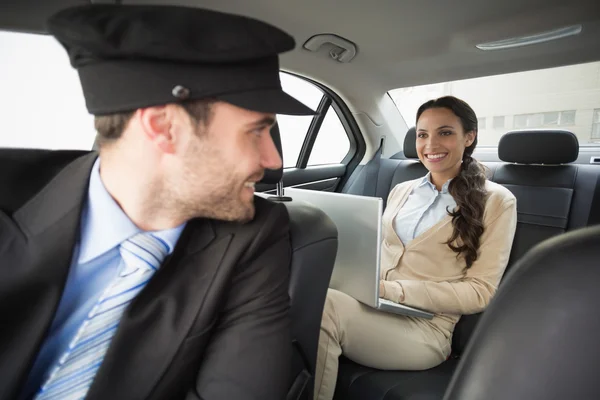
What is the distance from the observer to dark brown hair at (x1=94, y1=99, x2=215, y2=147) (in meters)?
0.72

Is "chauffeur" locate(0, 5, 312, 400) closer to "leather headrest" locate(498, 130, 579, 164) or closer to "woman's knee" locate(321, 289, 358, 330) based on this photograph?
"woman's knee" locate(321, 289, 358, 330)

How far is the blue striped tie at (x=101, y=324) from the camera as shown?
28.0 inches

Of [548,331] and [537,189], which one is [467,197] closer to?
[537,189]

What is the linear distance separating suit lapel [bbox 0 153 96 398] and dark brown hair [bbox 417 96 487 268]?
1.41m

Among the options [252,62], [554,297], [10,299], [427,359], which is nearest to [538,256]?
[554,297]

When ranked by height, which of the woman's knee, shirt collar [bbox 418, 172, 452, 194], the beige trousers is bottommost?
the beige trousers

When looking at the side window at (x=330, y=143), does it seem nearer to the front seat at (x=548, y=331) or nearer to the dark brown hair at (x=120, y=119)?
the dark brown hair at (x=120, y=119)

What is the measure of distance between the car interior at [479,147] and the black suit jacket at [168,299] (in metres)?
0.08

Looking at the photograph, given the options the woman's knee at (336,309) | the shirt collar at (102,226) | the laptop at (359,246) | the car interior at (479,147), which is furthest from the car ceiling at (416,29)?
the woman's knee at (336,309)

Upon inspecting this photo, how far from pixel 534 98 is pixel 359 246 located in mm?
2235

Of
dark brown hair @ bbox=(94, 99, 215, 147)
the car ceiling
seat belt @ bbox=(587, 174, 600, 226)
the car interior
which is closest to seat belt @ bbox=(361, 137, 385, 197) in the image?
the car interior

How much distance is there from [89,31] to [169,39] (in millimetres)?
135

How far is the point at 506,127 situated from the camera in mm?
2861

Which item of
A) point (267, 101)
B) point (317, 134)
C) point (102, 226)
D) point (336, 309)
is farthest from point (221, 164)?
point (317, 134)
